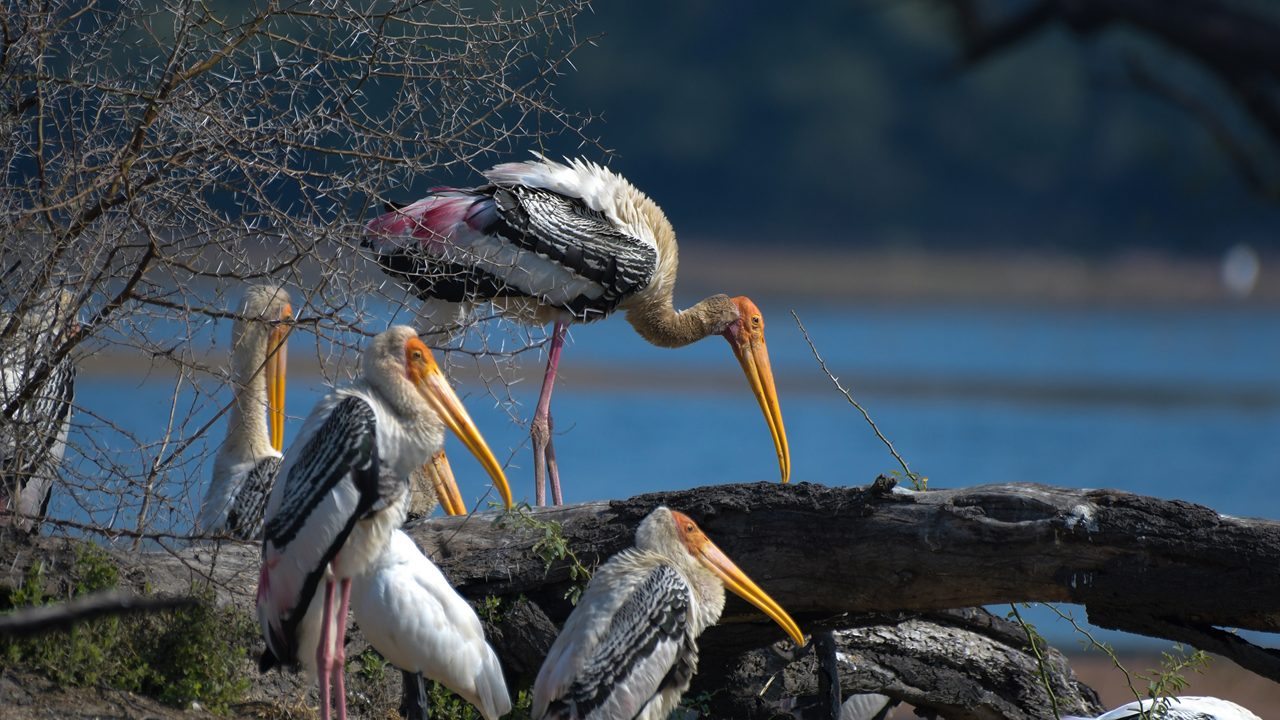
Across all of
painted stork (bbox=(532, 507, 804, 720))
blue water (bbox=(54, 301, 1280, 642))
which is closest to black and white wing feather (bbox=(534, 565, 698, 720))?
painted stork (bbox=(532, 507, 804, 720))

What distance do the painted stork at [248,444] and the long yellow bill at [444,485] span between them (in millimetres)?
494

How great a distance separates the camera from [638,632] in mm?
3732

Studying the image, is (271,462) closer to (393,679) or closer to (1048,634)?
(393,679)

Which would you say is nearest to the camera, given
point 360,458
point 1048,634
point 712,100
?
point 360,458

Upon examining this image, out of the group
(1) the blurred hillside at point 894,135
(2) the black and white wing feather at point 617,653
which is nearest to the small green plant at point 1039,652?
(2) the black and white wing feather at point 617,653

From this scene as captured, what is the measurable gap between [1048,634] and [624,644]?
648 centimetres

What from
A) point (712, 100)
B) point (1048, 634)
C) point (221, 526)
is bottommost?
point (221, 526)

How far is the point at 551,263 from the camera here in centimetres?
590

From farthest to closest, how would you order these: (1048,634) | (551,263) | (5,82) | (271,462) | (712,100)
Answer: (712,100)
(1048,634)
(551,263)
(271,462)
(5,82)

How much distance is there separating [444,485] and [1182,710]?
96.2 inches

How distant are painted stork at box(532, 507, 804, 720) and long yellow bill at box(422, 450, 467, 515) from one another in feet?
4.61

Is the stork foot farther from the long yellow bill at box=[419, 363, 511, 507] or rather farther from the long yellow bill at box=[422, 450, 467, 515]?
the long yellow bill at box=[422, 450, 467, 515]

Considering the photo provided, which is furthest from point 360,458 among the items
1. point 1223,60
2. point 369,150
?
point 1223,60

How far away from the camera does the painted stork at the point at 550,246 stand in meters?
5.77
